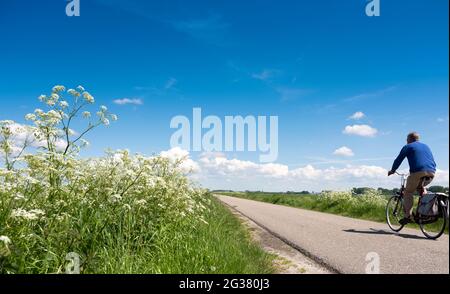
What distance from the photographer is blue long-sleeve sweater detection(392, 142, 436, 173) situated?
10.3 m

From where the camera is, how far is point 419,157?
33.9ft

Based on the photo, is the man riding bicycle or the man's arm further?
the man's arm

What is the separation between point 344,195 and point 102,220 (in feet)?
59.1

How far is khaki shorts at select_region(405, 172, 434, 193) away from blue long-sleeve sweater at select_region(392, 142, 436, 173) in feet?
0.33

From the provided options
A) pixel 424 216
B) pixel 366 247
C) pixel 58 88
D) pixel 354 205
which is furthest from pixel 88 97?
pixel 354 205

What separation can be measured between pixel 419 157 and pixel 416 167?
0.26m

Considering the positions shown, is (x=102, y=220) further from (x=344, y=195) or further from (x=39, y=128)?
(x=344, y=195)

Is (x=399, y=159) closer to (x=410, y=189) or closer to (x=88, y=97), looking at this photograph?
(x=410, y=189)

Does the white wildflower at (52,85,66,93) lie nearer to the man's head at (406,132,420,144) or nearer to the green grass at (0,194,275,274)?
the green grass at (0,194,275,274)

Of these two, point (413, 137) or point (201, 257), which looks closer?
point (201, 257)

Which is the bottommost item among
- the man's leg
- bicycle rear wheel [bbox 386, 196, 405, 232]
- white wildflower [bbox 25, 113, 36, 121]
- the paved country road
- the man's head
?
the paved country road

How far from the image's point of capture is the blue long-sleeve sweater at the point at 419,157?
1031 centimetres

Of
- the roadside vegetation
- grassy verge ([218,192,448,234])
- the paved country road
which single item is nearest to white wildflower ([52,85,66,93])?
the roadside vegetation

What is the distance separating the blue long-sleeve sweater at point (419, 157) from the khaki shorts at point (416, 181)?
0.10 meters
